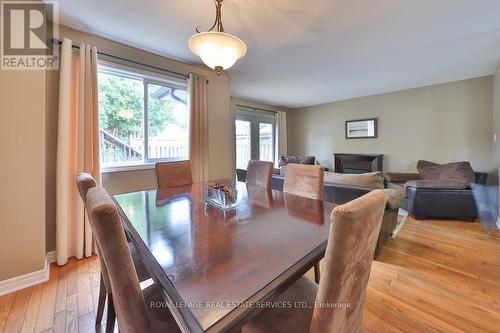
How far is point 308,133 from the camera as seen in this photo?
21.4 feet

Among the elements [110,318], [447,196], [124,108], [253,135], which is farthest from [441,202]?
[124,108]

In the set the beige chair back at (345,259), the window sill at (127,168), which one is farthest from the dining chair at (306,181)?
the window sill at (127,168)

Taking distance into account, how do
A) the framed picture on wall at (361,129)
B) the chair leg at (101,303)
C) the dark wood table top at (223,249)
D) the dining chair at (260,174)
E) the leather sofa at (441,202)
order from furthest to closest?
the framed picture on wall at (361,129) < the leather sofa at (441,202) < the dining chair at (260,174) < the chair leg at (101,303) < the dark wood table top at (223,249)

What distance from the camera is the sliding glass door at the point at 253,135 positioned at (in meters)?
5.54

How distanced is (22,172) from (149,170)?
119 cm

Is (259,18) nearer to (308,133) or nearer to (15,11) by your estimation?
(15,11)

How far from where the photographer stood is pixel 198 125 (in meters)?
3.14

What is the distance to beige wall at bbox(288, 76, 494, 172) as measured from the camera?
399 centimetres

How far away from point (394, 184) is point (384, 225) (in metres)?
2.36

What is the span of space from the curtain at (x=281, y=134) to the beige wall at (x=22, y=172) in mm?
5000

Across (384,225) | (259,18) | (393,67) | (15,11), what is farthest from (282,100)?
(15,11)

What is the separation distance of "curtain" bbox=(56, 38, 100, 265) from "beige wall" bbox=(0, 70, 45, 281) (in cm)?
20

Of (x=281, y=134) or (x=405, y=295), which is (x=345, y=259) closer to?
(x=405, y=295)

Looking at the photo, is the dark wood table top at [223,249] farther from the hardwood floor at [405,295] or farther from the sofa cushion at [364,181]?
the sofa cushion at [364,181]
